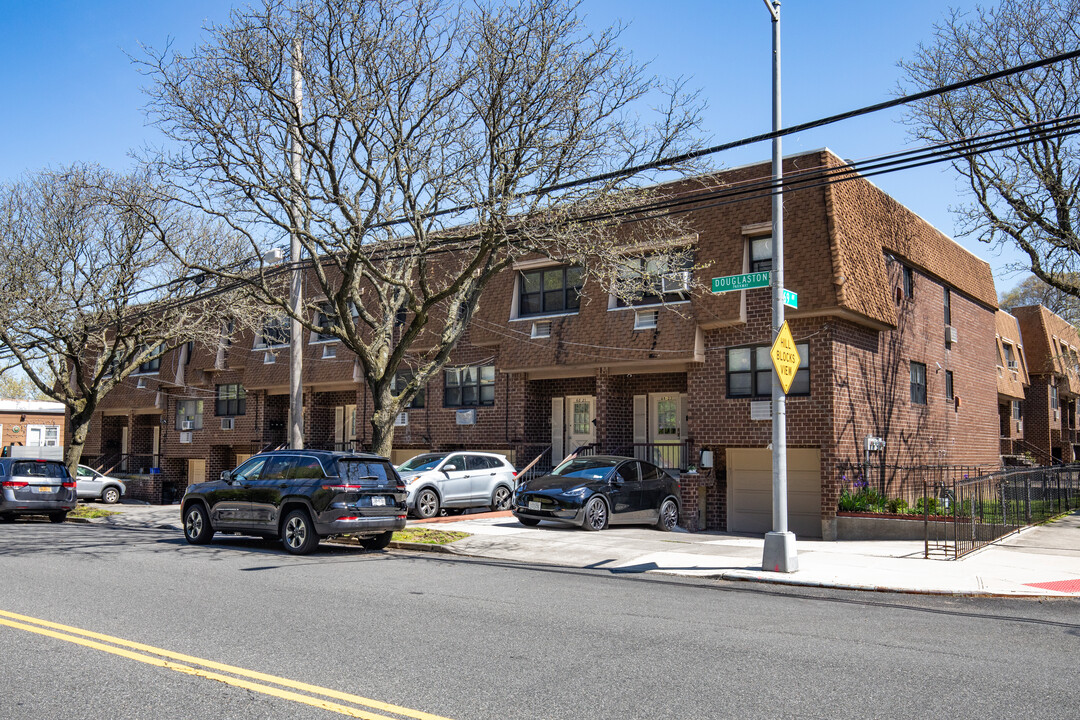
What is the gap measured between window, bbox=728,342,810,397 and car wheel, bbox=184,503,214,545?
37.9ft

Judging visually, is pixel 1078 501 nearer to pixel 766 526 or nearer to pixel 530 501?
pixel 766 526

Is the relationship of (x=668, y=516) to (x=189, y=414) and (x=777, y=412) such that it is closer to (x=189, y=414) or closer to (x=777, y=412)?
(x=777, y=412)

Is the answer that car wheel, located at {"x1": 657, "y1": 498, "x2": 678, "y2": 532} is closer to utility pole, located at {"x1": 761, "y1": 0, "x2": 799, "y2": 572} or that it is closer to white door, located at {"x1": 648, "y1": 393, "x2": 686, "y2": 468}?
white door, located at {"x1": 648, "y1": 393, "x2": 686, "y2": 468}

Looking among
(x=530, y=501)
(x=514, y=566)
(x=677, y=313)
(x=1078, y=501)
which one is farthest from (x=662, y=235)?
(x=1078, y=501)

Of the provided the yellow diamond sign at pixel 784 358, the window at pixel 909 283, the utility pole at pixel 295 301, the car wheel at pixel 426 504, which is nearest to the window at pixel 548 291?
the car wheel at pixel 426 504

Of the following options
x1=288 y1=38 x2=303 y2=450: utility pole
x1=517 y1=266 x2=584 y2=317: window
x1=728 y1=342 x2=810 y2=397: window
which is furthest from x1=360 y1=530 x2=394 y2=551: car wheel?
x1=517 y1=266 x2=584 y2=317: window

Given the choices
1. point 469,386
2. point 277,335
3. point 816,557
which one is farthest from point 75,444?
point 816,557

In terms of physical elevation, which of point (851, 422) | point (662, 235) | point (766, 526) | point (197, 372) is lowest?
point (766, 526)

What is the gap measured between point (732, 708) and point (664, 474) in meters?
13.6

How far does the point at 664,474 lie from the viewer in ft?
61.9

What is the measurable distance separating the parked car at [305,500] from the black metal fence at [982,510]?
8.54m

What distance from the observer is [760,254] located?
19.7 metres

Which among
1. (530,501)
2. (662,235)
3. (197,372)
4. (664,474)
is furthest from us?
(197,372)

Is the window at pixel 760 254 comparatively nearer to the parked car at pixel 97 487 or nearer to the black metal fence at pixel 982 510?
the black metal fence at pixel 982 510
